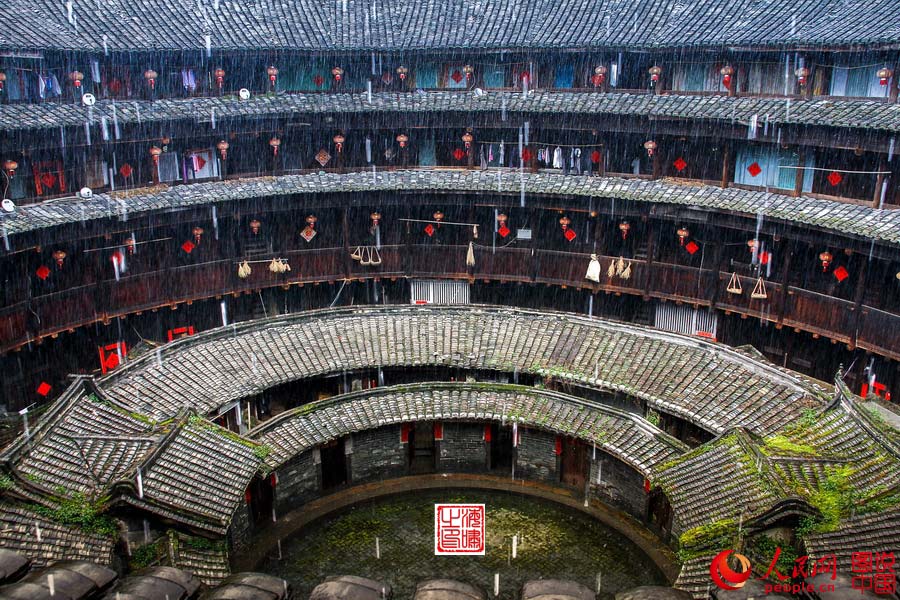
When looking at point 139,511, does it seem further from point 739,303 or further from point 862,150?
point 862,150

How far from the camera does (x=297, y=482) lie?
30609mm

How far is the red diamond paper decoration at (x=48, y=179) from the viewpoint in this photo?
33.9 m

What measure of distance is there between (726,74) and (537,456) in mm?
17720

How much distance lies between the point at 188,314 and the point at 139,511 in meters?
17.8

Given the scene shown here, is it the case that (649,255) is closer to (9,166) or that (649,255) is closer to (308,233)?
(308,233)

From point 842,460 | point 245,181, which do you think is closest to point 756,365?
point 842,460

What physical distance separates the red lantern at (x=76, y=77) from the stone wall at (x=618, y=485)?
24.6 metres

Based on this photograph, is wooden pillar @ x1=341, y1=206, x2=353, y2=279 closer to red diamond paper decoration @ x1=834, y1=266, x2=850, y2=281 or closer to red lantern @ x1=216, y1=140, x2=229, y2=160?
red lantern @ x1=216, y1=140, x2=229, y2=160

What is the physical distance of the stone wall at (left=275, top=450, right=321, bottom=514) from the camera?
3006 centimetres

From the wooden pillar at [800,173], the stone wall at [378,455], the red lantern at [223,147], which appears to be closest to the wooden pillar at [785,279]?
the wooden pillar at [800,173]

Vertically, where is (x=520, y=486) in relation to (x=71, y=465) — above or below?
below

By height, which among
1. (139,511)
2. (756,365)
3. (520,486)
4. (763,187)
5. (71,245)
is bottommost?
(520,486)

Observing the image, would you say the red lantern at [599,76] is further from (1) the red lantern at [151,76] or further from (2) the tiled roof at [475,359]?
(1) the red lantern at [151,76]

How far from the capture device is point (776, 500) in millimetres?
22344
